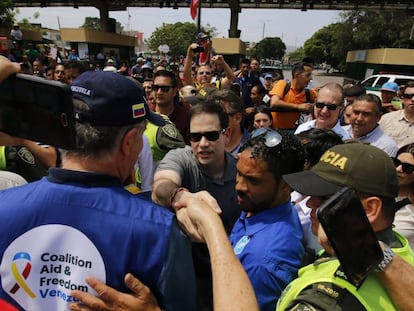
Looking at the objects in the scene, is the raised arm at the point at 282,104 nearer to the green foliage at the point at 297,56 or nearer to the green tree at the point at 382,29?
the green tree at the point at 382,29

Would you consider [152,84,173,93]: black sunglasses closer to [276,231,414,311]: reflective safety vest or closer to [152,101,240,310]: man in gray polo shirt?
[152,101,240,310]: man in gray polo shirt

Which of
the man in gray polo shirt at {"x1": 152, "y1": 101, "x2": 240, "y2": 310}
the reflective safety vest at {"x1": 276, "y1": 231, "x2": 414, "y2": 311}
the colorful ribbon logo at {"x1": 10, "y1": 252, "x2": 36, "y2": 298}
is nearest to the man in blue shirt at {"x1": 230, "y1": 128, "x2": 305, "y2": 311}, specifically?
the reflective safety vest at {"x1": 276, "y1": 231, "x2": 414, "y2": 311}

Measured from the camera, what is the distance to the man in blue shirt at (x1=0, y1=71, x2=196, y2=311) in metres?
1.04

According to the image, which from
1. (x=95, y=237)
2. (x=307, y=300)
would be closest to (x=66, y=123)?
(x=95, y=237)

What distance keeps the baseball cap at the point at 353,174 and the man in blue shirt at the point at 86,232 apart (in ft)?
2.18

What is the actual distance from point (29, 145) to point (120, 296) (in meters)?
1.73

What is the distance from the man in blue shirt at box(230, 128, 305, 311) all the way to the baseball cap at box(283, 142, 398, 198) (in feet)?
0.98

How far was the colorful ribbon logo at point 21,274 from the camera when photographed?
104 cm

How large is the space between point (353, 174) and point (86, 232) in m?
1.01

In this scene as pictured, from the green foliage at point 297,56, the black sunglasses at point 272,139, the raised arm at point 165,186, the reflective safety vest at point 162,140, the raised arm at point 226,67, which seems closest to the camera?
the raised arm at point 165,186

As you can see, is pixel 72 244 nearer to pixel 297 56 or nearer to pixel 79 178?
pixel 79 178

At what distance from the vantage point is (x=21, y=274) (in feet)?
3.45

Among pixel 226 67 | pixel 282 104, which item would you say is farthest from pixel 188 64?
pixel 282 104

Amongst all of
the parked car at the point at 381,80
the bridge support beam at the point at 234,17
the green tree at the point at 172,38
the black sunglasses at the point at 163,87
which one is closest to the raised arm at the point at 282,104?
the black sunglasses at the point at 163,87
